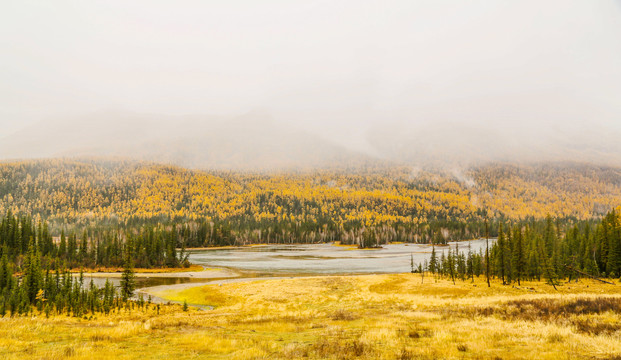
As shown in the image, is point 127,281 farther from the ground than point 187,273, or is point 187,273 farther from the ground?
point 127,281

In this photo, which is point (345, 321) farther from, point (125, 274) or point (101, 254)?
point (101, 254)

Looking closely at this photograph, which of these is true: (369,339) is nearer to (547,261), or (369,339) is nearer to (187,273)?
(547,261)

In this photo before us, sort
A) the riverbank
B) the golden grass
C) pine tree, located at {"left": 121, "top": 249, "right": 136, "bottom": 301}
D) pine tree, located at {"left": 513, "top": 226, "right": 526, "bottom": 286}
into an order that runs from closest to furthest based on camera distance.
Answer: the golden grass
pine tree, located at {"left": 121, "top": 249, "right": 136, "bottom": 301}
pine tree, located at {"left": 513, "top": 226, "right": 526, "bottom": 286}
the riverbank

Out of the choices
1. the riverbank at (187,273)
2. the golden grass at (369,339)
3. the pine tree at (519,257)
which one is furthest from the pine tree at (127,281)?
the pine tree at (519,257)

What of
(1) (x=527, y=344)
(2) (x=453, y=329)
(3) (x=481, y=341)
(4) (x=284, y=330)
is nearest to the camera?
(1) (x=527, y=344)

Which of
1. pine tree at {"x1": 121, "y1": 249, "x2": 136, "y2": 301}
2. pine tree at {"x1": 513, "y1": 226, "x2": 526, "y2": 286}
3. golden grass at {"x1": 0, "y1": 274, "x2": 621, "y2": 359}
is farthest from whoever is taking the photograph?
pine tree at {"x1": 513, "y1": 226, "x2": 526, "y2": 286}

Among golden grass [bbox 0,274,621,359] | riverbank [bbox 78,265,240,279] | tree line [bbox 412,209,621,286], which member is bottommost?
riverbank [bbox 78,265,240,279]

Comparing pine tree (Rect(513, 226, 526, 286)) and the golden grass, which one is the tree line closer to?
pine tree (Rect(513, 226, 526, 286))

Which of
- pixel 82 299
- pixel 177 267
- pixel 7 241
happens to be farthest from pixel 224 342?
pixel 7 241

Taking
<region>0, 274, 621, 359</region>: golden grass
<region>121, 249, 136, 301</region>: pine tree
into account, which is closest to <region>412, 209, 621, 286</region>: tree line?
<region>0, 274, 621, 359</region>: golden grass

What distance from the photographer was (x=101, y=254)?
109 meters

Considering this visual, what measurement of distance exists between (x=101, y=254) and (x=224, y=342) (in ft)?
364

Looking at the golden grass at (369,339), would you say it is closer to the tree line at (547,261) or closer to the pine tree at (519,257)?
the tree line at (547,261)

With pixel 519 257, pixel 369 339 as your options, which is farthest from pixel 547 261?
pixel 369 339
